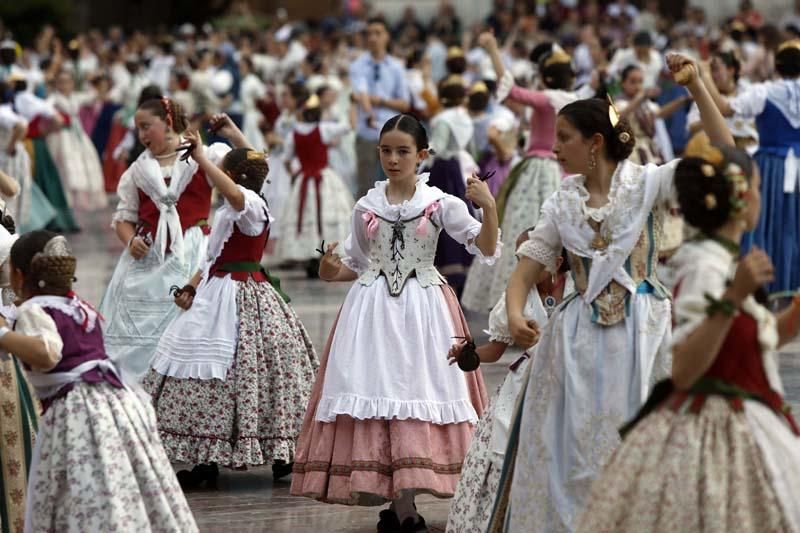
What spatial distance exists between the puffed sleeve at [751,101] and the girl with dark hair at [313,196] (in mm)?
4626

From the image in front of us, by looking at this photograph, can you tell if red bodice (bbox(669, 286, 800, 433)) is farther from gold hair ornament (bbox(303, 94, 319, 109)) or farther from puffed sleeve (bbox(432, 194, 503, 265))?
gold hair ornament (bbox(303, 94, 319, 109))

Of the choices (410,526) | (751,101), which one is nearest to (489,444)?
(410,526)

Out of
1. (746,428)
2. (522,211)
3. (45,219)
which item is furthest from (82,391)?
(45,219)

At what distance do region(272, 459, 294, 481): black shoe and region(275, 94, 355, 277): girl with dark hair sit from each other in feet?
24.6

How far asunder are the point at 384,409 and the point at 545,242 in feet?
4.26

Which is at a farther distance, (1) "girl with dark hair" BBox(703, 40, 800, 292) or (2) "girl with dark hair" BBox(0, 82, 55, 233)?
(2) "girl with dark hair" BBox(0, 82, 55, 233)

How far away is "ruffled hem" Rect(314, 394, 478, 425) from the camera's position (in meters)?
6.39

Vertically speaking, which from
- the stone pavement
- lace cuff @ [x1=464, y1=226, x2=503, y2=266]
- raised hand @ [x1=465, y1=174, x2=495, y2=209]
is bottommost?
the stone pavement

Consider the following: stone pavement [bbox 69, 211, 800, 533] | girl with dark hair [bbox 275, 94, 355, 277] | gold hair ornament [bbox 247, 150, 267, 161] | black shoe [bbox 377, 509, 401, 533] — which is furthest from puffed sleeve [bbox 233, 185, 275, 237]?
girl with dark hair [bbox 275, 94, 355, 277]

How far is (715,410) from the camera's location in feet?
14.8

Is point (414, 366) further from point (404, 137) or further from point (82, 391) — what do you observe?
point (82, 391)

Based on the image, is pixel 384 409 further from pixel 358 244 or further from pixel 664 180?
pixel 664 180

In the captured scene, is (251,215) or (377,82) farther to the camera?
(377,82)

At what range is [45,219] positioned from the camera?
57.6 feet
